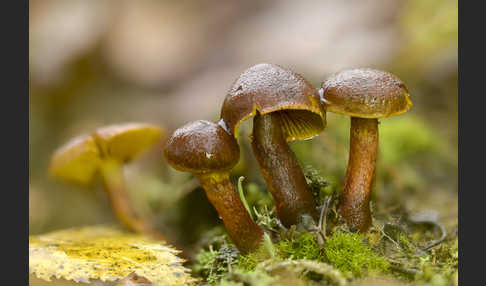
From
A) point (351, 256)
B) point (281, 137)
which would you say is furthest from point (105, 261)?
point (351, 256)

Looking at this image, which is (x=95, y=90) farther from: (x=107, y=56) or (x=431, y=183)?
(x=431, y=183)

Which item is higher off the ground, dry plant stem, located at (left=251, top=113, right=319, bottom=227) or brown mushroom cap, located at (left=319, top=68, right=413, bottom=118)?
brown mushroom cap, located at (left=319, top=68, right=413, bottom=118)

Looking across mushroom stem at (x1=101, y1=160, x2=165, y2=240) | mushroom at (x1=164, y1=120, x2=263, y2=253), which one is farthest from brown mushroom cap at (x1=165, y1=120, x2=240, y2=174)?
mushroom stem at (x1=101, y1=160, x2=165, y2=240)

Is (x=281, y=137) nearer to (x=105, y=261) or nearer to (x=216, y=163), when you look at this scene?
(x=216, y=163)

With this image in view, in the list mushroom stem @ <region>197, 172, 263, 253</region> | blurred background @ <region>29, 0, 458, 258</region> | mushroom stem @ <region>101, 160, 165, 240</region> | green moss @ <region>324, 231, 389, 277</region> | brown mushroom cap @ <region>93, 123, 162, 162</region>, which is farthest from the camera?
blurred background @ <region>29, 0, 458, 258</region>

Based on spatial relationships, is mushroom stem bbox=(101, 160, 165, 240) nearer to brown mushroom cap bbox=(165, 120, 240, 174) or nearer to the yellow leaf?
the yellow leaf
